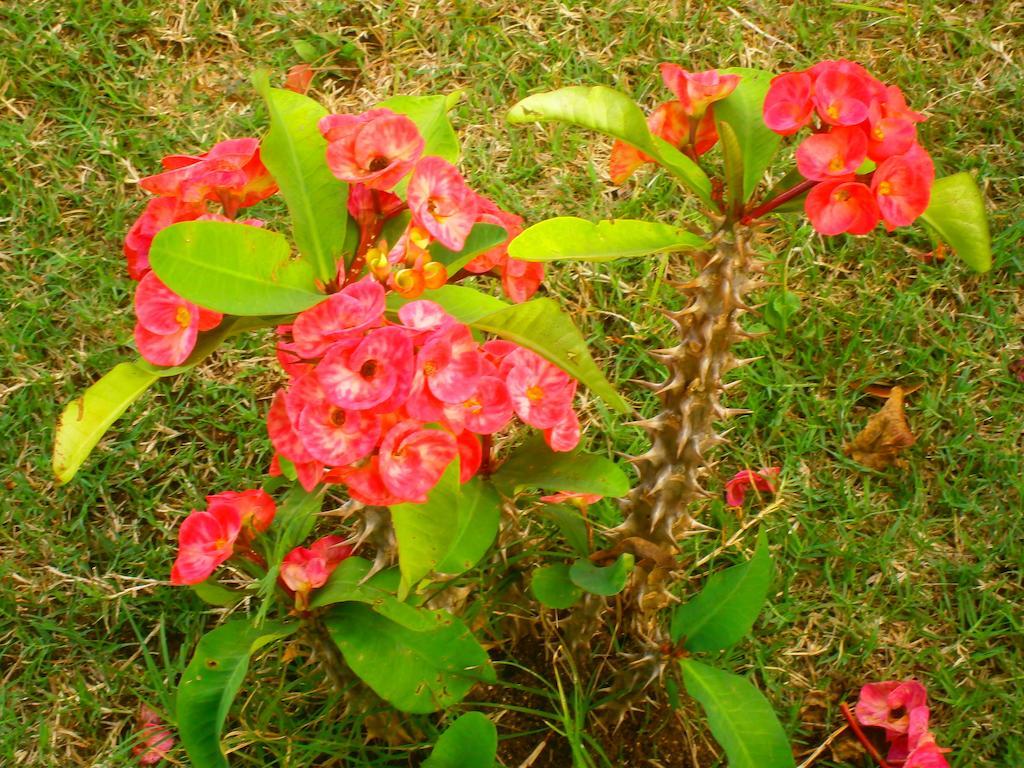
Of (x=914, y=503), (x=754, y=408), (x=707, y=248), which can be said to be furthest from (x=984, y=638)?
(x=707, y=248)

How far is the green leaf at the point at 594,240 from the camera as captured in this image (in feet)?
4.38

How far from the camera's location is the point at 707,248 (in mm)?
1446

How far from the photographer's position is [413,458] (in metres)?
1.19

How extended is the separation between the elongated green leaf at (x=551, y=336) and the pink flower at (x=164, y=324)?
1.16 ft

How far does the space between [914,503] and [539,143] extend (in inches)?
48.6

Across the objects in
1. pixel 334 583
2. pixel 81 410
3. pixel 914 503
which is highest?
pixel 81 410

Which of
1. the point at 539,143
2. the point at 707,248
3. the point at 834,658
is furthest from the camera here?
the point at 539,143

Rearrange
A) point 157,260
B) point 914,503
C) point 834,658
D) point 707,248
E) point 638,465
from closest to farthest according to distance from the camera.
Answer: point 157,260
point 707,248
point 638,465
point 834,658
point 914,503

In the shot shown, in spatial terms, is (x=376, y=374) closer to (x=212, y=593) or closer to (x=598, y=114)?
(x=598, y=114)

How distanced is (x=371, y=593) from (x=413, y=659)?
0.41 feet

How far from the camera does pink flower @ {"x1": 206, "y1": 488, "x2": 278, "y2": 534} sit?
152 cm

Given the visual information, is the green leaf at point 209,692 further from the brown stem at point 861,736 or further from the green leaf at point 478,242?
the brown stem at point 861,736

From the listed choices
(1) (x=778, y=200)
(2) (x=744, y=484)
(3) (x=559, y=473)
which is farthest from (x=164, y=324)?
(2) (x=744, y=484)

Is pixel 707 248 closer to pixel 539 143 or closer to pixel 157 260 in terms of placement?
pixel 157 260
